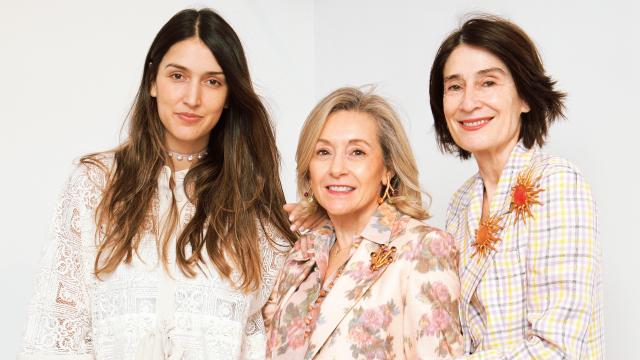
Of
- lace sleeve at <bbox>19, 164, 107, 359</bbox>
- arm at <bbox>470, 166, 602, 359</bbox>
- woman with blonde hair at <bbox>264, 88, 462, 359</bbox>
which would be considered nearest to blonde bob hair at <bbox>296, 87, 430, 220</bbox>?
woman with blonde hair at <bbox>264, 88, 462, 359</bbox>

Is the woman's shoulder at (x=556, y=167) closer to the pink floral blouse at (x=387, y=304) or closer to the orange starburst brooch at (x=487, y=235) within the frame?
the orange starburst brooch at (x=487, y=235)

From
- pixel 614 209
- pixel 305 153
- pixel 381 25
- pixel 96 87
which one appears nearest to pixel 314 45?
pixel 381 25

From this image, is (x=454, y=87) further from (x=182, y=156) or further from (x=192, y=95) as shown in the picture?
(x=182, y=156)

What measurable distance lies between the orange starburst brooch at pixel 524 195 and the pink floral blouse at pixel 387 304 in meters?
0.23

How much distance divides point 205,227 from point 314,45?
3257 millimetres

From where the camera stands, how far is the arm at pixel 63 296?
8.21ft

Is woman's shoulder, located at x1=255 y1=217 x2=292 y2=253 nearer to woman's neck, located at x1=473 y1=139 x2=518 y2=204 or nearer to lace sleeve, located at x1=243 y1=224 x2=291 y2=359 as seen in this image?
lace sleeve, located at x1=243 y1=224 x2=291 y2=359

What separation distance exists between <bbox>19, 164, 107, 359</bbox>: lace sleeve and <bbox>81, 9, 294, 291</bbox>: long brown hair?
6 cm

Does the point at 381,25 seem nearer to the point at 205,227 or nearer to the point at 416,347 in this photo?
the point at 205,227

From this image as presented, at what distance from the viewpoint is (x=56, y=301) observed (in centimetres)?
252

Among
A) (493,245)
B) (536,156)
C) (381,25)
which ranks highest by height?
(381,25)

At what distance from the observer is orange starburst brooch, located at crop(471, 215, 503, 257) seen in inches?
91.7

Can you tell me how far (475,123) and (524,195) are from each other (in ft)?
1.08

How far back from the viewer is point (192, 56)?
2.67 metres
